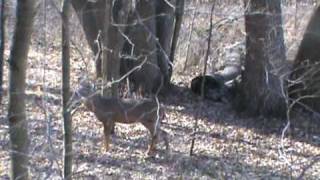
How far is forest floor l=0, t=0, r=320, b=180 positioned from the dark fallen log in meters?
0.17

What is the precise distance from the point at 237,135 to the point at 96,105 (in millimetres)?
2667

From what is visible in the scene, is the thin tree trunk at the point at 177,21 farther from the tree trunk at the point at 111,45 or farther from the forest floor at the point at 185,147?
the tree trunk at the point at 111,45

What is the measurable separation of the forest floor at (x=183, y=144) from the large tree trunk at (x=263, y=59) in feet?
0.91

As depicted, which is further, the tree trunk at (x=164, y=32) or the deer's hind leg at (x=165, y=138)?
the tree trunk at (x=164, y=32)

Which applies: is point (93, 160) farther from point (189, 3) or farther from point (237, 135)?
point (189, 3)

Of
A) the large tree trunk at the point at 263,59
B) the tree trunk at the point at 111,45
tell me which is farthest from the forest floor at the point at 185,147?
the tree trunk at the point at 111,45

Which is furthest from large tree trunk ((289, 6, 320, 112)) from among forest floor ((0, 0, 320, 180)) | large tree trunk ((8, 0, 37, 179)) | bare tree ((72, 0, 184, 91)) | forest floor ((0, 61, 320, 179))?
large tree trunk ((8, 0, 37, 179))

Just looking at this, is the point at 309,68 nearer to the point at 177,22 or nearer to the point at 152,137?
the point at 177,22

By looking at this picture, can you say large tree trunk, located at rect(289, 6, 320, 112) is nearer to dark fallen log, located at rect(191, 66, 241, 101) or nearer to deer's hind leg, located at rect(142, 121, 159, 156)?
dark fallen log, located at rect(191, 66, 241, 101)

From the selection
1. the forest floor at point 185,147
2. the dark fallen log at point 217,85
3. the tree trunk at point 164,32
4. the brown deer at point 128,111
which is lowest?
the forest floor at point 185,147

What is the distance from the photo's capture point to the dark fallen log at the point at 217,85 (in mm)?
12969

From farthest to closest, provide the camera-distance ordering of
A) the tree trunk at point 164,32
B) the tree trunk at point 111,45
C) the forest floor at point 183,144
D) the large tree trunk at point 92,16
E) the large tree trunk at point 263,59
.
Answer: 1. the tree trunk at point 164,32
2. the large tree trunk at point 92,16
3. the large tree trunk at point 263,59
4. the tree trunk at point 111,45
5. the forest floor at point 183,144

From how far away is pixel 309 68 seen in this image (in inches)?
469

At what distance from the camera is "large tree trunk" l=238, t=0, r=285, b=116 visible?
11215mm
